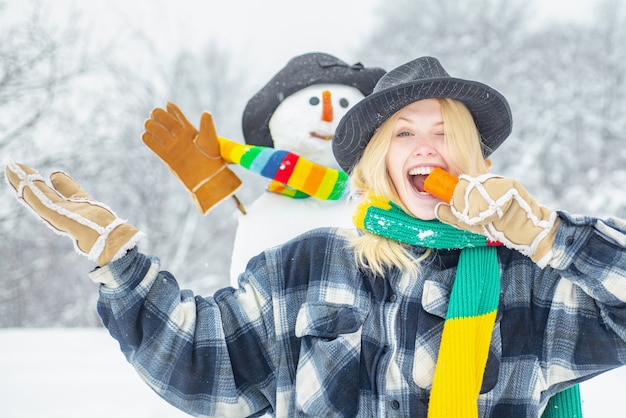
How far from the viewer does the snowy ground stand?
2844 millimetres

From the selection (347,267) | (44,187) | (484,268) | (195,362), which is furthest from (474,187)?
(44,187)

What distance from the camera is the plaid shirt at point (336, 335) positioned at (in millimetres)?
1454

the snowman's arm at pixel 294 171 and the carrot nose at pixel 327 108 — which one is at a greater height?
the carrot nose at pixel 327 108

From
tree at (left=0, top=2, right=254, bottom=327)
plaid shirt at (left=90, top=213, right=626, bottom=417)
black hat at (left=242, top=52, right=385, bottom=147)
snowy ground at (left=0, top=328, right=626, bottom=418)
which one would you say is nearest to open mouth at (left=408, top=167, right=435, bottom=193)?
plaid shirt at (left=90, top=213, right=626, bottom=417)

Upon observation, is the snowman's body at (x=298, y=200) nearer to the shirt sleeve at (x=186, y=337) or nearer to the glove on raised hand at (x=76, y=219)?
the shirt sleeve at (x=186, y=337)

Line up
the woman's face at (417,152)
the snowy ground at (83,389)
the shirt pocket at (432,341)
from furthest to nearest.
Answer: the snowy ground at (83,389) → the woman's face at (417,152) → the shirt pocket at (432,341)

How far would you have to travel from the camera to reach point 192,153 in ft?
9.30

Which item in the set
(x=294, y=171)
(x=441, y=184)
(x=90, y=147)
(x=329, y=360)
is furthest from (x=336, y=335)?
(x=90, y=147)

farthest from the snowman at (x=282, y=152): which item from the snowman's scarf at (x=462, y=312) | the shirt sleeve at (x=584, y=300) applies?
the shirt sleeve at (x=584, y=300)

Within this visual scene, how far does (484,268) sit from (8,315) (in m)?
14.6

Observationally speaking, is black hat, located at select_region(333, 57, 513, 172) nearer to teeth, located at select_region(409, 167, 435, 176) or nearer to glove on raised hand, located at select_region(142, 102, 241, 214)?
teeth, located at select_region(409, 167, 435, 176)

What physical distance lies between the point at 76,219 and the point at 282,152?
59.7 inches

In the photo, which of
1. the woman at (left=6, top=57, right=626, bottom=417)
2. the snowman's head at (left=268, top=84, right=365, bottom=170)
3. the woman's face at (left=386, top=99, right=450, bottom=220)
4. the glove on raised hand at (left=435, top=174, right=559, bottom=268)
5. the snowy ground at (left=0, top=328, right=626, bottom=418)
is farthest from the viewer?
the snowman's head at (left=268, top=84, right=365, bottom=170)

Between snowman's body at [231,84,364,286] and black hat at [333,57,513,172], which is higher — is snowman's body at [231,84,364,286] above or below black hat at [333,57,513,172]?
above
